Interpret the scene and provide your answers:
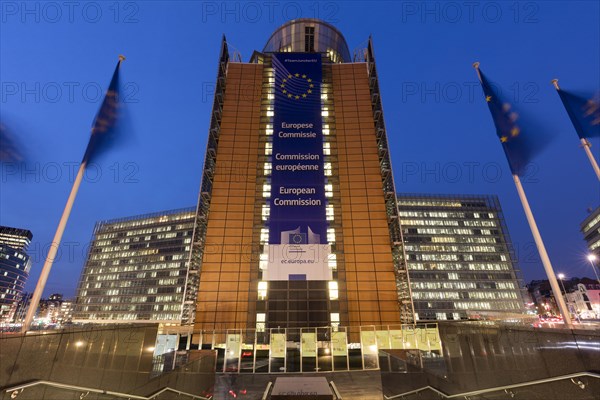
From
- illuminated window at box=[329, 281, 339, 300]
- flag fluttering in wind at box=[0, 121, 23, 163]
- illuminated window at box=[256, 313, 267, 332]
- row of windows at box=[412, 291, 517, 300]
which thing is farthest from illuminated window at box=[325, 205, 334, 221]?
row of windows at box=[412, 291, 517, 300]

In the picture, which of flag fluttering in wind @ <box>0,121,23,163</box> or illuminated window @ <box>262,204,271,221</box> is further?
illuminated window @ <box>262,204,271,221</box>

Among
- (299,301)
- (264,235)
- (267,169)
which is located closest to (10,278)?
(267,169)

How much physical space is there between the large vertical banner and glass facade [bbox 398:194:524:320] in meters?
78.0

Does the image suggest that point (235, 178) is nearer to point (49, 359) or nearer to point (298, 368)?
point (298, 368)

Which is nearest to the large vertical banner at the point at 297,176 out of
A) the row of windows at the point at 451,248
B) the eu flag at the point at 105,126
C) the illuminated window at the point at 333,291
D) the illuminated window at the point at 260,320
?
the illuminated window at the point at 333,291

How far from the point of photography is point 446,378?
10.5 m

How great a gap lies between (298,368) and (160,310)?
103 metres

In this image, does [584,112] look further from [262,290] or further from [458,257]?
[458,257]

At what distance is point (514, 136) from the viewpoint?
15750 millimetres

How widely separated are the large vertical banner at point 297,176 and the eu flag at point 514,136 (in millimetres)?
25144

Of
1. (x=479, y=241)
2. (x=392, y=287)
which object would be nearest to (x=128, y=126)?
(x=392, y=287)

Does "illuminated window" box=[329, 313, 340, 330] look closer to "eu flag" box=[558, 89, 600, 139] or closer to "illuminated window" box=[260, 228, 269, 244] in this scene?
"illuminated window" box=[260, 228, 269, 244]

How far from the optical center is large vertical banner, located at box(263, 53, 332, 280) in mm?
37938

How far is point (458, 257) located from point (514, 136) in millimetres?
109348
